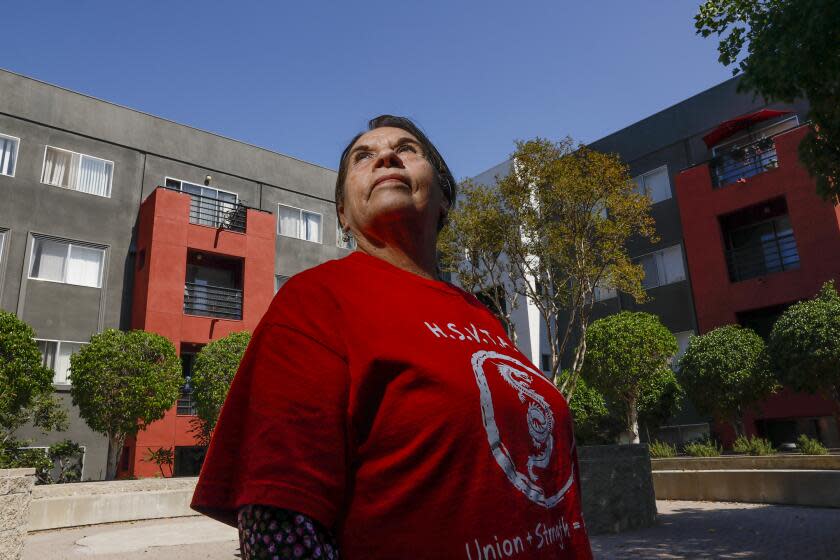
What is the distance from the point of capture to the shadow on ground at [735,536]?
318 inches

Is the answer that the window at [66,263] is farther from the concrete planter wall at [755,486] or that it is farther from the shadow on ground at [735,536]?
the concrete planter wall at [755,486]

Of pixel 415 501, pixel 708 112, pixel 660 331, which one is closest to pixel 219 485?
pixel 415 501

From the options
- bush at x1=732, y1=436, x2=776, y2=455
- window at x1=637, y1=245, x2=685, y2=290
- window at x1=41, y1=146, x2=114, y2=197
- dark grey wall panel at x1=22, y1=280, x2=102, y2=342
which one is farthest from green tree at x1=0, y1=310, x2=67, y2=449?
window at x1=637, y1=245, x2=685, y2=290

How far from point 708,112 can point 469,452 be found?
88.6 feet

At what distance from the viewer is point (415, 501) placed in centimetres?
127

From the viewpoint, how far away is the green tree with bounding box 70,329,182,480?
51.7 feet

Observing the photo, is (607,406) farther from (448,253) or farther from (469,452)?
(469,452)

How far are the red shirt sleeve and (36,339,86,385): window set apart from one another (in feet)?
69.0

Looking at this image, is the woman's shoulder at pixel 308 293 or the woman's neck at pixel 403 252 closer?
the woman's shoulder at pixel 308 293

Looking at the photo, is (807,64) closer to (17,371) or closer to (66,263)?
(17,371)

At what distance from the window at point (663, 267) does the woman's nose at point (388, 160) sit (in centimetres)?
2435

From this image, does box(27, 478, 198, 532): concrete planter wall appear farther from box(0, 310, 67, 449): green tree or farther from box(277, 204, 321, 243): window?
box(277, 204, 321, 243): window

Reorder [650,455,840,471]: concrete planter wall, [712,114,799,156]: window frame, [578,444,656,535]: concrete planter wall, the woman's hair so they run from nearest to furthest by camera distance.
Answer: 1. the woman's hair
2. [578,444,656,535]: concrete planter wall
3. [650,455,840,471]: concrete planter wall
4. [712,114,799,156]: window frame

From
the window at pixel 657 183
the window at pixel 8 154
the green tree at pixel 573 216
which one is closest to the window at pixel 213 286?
the window at pixel 8 154
